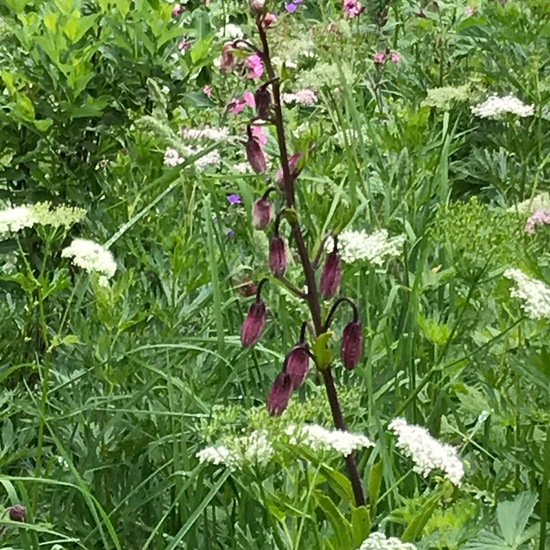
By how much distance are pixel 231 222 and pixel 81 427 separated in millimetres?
971

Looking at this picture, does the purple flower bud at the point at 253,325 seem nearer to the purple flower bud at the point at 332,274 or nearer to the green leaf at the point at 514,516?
the purple flower bud at the point at 332,274

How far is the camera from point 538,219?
1.91 meters

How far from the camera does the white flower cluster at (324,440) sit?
121 cm

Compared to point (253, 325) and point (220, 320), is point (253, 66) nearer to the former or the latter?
point (220, 320)

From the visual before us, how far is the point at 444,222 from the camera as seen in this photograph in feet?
5.39

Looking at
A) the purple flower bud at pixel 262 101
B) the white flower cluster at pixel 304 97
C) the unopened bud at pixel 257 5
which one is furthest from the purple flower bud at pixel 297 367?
the white flower cluster at pixel 304 97

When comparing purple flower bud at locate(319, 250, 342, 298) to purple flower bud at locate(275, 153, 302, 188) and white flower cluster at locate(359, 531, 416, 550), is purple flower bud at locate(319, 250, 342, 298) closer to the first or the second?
purple flower bud at locate(275, 153, 302, 188)

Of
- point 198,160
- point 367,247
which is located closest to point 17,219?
point 367,247

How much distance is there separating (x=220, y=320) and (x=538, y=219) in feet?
1.96

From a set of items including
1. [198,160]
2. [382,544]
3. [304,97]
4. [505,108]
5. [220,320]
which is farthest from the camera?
[304,97]

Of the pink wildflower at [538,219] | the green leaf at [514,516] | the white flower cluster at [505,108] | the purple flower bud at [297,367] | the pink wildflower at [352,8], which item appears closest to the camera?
the green leaf at [514,516]

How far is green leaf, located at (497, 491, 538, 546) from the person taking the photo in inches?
47.4

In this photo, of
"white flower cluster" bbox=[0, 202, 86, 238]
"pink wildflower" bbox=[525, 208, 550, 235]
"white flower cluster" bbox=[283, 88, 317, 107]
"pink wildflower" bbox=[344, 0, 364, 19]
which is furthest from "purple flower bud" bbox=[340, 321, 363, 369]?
"pink wildflower" bbox=[344, 0, 364, 19]

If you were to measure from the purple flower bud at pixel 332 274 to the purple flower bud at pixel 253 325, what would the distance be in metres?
0.10
